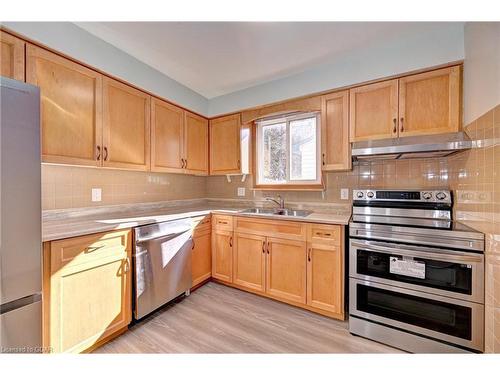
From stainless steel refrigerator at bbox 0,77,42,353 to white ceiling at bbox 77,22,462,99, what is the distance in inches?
41.0

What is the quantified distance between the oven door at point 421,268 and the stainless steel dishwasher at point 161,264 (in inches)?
61.9

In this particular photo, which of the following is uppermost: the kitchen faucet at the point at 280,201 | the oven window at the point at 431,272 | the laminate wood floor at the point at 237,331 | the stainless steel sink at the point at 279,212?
the kitchen faucet at the point at 280,201

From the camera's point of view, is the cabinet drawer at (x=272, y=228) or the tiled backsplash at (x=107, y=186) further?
the cabinet drawer at (x=272, y=228)

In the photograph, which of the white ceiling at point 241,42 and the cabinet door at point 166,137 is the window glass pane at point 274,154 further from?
the cabinet door at point 166,137

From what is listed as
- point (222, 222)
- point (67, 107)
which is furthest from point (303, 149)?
point (67, 107)

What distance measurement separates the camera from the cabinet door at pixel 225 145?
2.72 metres

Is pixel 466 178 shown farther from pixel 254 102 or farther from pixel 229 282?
pixel 229 282

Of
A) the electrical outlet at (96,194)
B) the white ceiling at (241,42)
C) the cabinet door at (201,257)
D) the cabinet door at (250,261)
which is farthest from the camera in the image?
the cabinet door at (201,257)

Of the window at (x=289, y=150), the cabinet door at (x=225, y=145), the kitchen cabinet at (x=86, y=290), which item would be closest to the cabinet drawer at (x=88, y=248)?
the kitchen cabinet at (x=86, y=290)

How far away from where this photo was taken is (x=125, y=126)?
1944 millimetres

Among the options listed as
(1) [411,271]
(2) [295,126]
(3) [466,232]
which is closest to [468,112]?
(3) [466,232]

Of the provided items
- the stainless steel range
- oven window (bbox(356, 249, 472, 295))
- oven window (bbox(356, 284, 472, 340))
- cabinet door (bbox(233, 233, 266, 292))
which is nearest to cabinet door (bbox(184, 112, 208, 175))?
cabinet door (bbox(233, 233, 266, 292))

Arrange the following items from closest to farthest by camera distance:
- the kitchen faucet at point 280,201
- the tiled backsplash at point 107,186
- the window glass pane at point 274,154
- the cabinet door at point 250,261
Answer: the tiled backsplash at point 107,186 < the cabinet door at point 250,261 < the kitchen faucet at point 280,201 < the window glass pane at point 274,154

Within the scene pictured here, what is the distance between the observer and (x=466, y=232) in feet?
4.36
